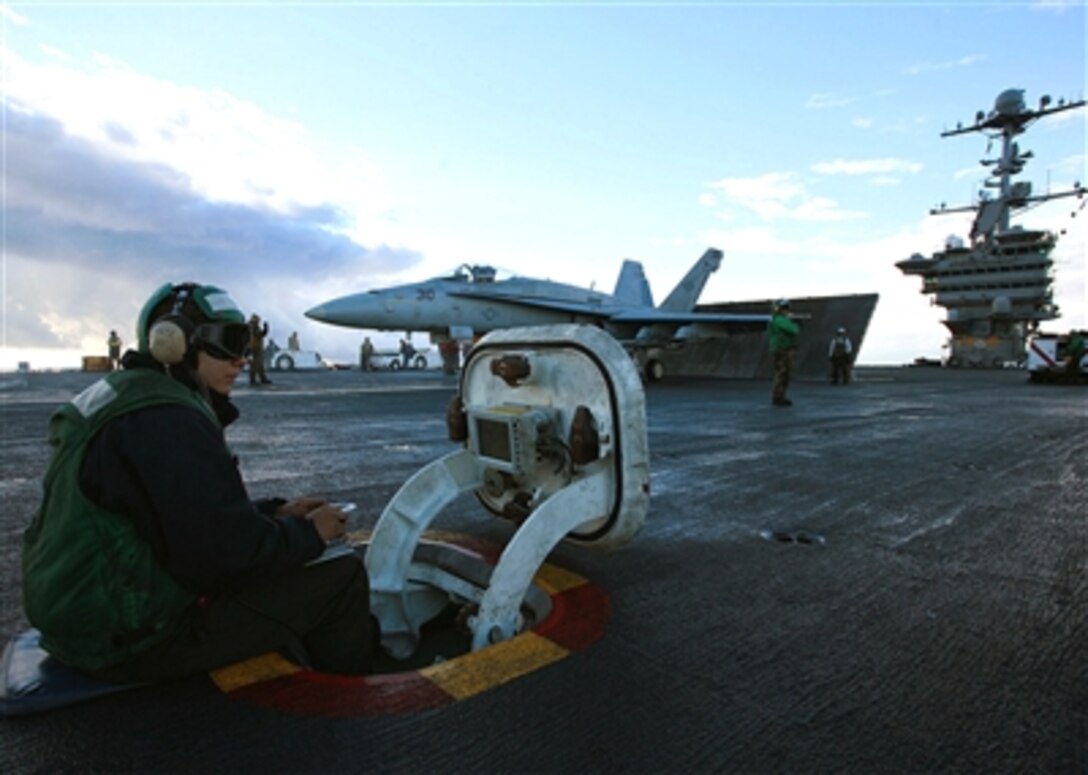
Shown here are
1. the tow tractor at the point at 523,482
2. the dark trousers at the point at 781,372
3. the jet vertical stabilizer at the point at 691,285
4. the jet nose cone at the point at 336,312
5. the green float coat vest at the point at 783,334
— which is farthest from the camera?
the jet vertical stabilizer at the point at 691,285

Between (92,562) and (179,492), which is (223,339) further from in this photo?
(92,562)

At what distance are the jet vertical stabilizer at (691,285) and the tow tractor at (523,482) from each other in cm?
2273

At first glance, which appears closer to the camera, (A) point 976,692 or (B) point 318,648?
(A) point 976,692

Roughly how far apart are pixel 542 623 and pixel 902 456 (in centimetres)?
461

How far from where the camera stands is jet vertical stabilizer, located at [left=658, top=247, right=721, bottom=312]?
2442 centimetres

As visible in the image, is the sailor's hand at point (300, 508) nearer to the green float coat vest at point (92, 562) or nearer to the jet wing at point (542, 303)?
the green float coat vest at point (92, 562)

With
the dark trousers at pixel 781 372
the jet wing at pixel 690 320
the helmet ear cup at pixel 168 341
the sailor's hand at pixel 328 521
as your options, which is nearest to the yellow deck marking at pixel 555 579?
the sailor's hand at pixel 328 521

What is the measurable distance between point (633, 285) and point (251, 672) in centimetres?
2484

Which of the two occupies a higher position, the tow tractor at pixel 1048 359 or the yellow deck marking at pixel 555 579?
the tow tractor at pixel 1048 359

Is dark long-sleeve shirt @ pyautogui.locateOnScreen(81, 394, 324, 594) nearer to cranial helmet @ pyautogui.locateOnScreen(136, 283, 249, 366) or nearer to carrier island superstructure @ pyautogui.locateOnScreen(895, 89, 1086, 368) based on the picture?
cranial helmet @ pyautogui.locateOnScreen(136, 283, 249, 366)

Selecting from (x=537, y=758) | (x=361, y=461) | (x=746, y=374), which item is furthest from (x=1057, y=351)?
(x=537, y=758)

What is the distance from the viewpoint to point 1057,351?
18.2 metres

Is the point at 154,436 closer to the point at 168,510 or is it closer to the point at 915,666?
the point at 168,510

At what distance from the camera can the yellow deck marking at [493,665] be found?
170cm
